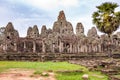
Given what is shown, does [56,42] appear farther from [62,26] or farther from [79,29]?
[79,29]

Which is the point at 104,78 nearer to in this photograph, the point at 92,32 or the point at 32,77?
the point at 32,77

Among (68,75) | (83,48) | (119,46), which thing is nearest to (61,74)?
(68,75)

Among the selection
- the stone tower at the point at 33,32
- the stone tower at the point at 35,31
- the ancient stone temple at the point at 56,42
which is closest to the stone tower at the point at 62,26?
the ancient stone temple at the point at 56,42

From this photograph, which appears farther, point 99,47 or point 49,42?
point 99,47

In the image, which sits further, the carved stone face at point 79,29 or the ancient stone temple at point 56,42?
the carved stone face at point 79,29

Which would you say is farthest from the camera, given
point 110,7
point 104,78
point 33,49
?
point 33,49

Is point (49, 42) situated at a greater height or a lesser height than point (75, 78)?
greater

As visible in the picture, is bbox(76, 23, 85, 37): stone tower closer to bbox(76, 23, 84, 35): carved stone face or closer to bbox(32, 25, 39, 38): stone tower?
bbox(76, 23, 84, 35): carved stone face

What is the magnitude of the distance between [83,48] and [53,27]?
10.0m

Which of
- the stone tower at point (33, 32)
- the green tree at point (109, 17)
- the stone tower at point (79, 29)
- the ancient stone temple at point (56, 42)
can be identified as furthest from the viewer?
the stone tower at point (79, 29)

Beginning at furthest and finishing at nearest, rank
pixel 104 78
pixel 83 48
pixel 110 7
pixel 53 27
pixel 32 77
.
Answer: pixel 53 27 → pixel 83 48 → pixel 110 7 → pixel 104 78 → pixel 32 77

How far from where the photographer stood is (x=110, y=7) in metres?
33.2

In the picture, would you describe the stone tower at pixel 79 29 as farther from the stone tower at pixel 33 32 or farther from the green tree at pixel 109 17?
the green tree at pixel 109 17

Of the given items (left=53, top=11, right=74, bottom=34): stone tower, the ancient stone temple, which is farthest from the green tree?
(left=53, top=11, right=74, bottom=34): stone tower
